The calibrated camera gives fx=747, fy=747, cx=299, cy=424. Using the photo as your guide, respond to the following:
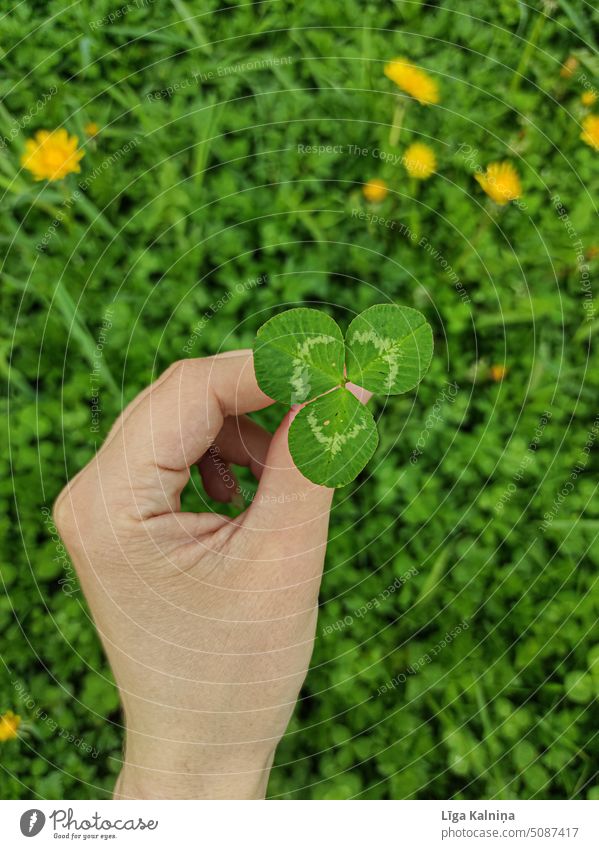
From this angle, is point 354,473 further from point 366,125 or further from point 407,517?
point 366,125

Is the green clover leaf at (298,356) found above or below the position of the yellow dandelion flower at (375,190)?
below

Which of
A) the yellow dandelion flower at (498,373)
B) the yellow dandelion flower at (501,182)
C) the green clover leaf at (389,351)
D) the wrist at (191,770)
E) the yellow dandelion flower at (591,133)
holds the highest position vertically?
the yellow dandelion flower at (591,133)

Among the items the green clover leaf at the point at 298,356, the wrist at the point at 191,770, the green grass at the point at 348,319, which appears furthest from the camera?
the green grass at the point at 348,319

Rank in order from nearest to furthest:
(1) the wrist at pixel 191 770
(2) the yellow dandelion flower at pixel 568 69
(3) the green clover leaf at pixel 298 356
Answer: (3) the green clover leaf at pixel 298 356 < (1) the wrist at pixel 191 770 < (2) the yellow dandelion flower at pixel 568 69

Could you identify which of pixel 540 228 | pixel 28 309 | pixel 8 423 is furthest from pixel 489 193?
pixel 8 423

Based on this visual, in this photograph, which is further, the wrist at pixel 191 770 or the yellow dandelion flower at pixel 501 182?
the yellow dandelion flower at pixel 501 182

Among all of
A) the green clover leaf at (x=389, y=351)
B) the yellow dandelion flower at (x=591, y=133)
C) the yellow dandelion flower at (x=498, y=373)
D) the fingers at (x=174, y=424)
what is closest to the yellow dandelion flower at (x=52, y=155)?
the fingers at (x=174, y=424)

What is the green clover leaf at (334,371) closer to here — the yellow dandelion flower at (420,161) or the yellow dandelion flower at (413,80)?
the yellow dandelion flower at (420,161)
